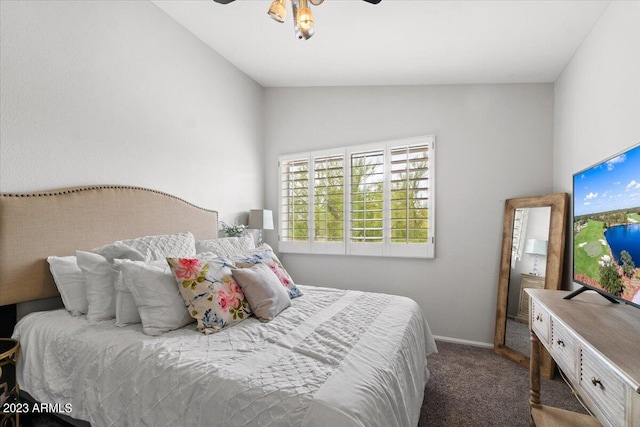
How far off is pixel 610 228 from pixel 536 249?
1.34 metres

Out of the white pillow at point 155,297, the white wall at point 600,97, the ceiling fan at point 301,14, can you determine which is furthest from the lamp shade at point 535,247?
the white pillow at point 155,297

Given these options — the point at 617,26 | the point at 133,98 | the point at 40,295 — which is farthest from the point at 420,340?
the point at 133,98

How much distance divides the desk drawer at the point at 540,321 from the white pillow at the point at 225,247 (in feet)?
6.78

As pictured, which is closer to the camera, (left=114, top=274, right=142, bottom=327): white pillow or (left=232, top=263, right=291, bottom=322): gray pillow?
(left=114, top=274, right=142, bottom=327): white pillow

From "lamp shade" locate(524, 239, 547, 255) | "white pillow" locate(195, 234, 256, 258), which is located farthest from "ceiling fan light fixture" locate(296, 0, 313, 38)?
"lamp shade" locate(524, 239, 547, 255)

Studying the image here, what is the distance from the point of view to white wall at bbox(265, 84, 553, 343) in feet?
9.65

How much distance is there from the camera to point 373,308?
2.05m

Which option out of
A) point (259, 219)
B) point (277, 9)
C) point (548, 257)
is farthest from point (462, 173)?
point (277, 9)

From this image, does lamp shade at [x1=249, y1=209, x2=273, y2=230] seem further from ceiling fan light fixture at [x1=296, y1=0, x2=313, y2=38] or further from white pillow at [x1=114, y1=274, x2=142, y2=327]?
ceiling fan light fixture at [x1=296, y1=0, x2=313, y2=38]

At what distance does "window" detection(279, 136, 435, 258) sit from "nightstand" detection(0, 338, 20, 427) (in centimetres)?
263

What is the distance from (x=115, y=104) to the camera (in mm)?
2342

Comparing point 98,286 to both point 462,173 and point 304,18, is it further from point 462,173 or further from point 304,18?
point 462,173

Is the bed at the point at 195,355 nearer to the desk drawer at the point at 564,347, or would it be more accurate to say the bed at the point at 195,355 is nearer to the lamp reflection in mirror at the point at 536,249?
the desk drawer at the point at 564,347

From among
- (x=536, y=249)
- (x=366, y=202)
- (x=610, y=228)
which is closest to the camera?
(x=610, y=228)
